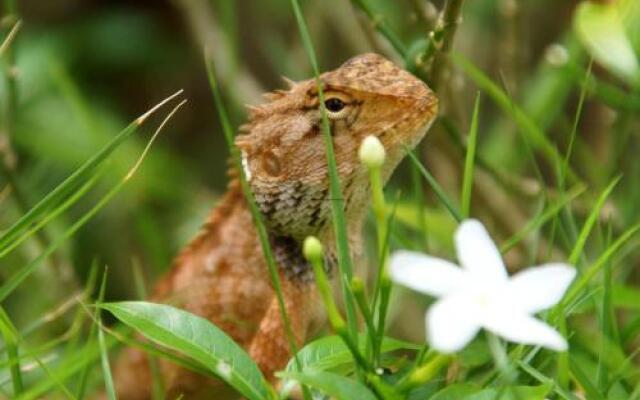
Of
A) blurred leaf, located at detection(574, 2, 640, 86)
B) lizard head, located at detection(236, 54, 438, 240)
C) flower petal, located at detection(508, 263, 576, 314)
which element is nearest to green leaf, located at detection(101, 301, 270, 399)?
flower petal, located at detection(508, 263, 576, 314)

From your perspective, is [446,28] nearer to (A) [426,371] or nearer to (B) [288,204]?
(B) [288,204]

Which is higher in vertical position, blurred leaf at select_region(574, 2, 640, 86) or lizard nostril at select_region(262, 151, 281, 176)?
blurred leaf at select_region(574, 2, 640, 86)

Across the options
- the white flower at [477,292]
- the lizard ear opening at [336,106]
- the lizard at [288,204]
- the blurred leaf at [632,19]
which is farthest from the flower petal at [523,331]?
the blurred leaf at [632,19]

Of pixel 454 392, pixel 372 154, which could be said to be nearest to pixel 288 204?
pixel 454 392

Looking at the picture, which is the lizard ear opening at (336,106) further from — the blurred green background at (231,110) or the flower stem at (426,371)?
the flower stem at (426,371)

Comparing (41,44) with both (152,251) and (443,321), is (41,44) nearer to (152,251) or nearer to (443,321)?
(152,251)

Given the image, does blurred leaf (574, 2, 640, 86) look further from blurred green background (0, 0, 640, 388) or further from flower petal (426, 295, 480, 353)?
flower petal (426, 295, 480, 353)
